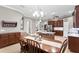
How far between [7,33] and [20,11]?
15.7 inches

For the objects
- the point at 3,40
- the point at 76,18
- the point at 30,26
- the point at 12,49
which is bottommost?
the point at 12,49

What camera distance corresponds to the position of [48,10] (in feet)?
5.19

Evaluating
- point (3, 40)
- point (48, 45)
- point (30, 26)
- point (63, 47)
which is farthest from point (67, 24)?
point (3, 40)

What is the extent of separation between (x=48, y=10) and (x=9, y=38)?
0.76 m

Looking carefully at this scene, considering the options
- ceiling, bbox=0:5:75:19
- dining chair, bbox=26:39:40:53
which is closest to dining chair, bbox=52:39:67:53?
dining chair, bbox=26:39:40:53

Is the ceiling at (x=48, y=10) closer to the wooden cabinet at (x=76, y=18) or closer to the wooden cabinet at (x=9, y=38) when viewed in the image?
the wooden cabinet at (x=76, y=18)

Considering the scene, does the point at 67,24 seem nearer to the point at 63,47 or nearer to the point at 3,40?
the point at 63,47

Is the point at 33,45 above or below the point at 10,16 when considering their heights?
below

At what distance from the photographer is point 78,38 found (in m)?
1.57

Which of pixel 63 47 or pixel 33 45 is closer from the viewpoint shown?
pixel 63 47
